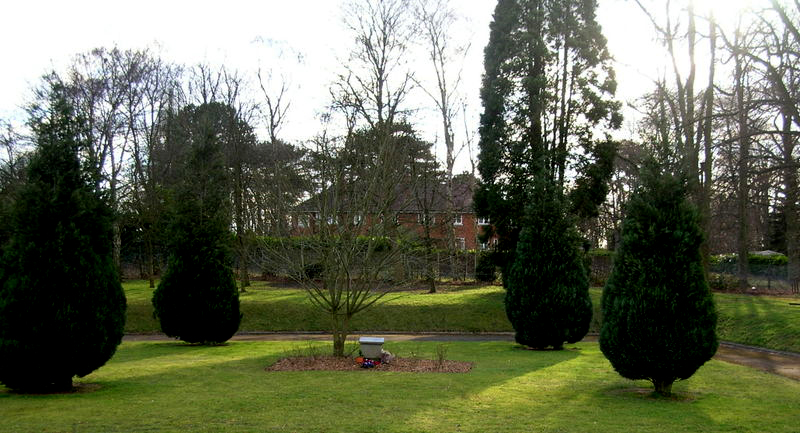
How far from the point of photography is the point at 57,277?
10773 millimetres

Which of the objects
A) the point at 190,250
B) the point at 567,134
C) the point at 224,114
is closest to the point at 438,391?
the point at 190,250

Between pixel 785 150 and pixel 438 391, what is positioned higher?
pixel 785 150

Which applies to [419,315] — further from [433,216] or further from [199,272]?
[433,216]

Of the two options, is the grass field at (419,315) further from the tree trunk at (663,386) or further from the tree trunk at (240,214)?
the tree trunk at (663,386)

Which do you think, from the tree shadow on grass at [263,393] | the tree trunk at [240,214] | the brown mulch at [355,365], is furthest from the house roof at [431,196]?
the tree trunk at [240,214]

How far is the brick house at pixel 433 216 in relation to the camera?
15.4 meters

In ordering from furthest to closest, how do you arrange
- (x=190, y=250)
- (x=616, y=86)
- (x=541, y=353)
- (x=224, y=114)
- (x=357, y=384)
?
1. (x=224, y=114)
2. (x=616, y=86)
3. (x=190, y=250)
4. (x=541, y=353)
5. (x=357, y=384)

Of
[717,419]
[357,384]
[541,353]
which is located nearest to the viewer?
[717,419]

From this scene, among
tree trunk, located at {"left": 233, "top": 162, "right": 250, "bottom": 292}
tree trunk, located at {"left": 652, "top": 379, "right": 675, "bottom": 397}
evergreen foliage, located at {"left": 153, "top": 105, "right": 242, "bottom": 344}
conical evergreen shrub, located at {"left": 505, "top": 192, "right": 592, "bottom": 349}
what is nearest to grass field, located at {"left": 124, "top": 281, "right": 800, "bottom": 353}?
tree trunk, located at {"left": 233, "top": 162, "right": 250, "bottom": 292}

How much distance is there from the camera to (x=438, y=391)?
10414mm

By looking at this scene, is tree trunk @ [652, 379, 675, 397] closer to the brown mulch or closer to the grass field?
the brown mulch

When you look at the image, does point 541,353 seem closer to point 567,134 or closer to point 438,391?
point 438,391

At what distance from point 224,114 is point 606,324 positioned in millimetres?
32076

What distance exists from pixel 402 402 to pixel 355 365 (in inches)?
180
